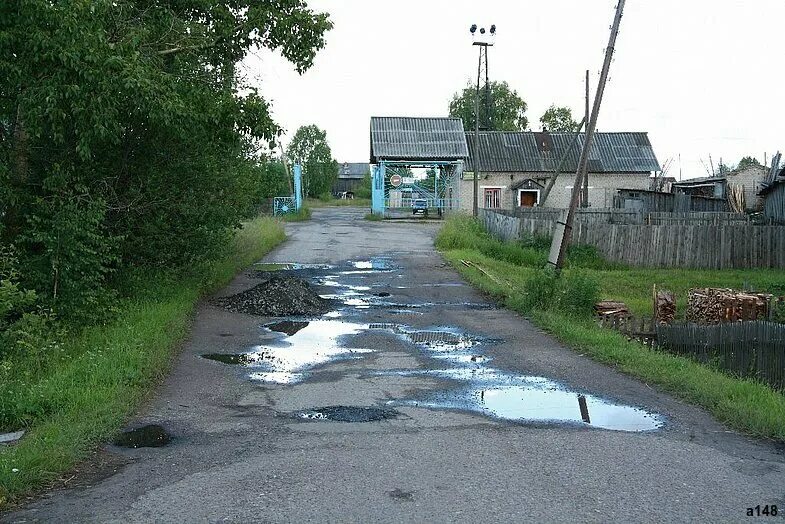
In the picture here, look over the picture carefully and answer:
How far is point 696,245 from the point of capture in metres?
25.7

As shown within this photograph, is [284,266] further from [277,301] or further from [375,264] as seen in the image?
[277,301]

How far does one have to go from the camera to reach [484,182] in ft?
169

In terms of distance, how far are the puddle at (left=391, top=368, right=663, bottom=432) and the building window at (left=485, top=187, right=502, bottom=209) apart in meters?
42.1

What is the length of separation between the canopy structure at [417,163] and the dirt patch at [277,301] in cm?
3115

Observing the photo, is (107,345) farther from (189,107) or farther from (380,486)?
(380,486)

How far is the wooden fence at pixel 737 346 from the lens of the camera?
10.7 m

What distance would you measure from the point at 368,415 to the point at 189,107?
6.24 m

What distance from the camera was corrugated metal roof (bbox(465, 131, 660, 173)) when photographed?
51.7m

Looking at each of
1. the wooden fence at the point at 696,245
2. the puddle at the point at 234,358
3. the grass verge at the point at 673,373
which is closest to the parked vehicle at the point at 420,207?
the wooden fence at the point at 696,245

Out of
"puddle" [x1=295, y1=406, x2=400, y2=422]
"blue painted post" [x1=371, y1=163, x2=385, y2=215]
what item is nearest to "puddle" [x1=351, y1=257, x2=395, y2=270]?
"puddle" [x1=295, y1=406, x2=400, y2=422]

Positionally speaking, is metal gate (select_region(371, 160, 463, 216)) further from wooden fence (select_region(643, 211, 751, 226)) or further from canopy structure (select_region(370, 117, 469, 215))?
wooden fence (select_region(643, 211, 751, 226))

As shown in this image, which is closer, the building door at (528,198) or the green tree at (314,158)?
the building door at (528,198)

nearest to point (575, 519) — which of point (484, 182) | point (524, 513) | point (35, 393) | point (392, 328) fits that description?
point (524, 513)

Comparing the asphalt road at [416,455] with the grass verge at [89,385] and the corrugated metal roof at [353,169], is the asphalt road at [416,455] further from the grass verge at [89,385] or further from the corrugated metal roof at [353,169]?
the corrugated metal roof at [353,169]
